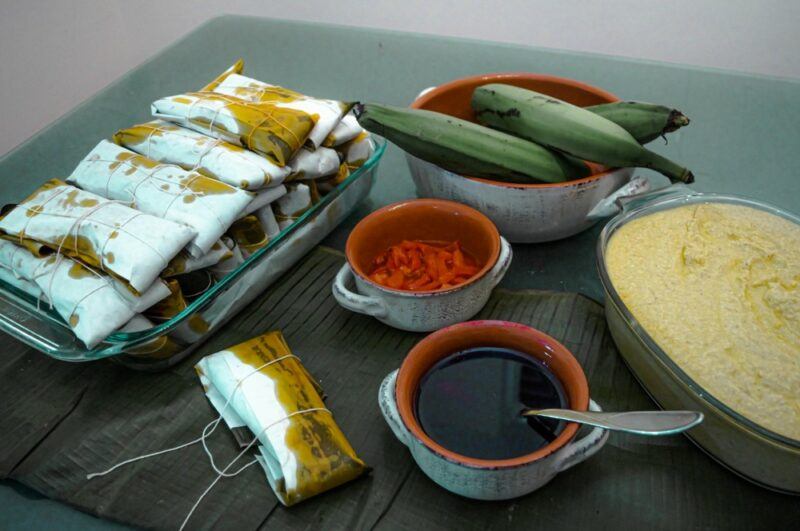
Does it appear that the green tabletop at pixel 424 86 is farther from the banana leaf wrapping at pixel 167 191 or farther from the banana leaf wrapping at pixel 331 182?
the banana leaf wrapping at pixel 167 191

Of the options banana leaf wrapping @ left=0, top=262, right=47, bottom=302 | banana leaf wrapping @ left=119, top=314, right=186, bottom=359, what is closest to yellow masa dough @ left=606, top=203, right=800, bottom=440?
banana leaf wrapping @ left=119, top=314, right=186, bottom=359

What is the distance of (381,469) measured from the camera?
1.96ft

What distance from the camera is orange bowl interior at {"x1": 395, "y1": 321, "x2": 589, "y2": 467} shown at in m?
0.54

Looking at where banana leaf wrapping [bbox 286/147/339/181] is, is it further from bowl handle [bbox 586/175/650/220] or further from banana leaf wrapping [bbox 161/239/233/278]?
bowl handle [bbox 586/175/650/220]

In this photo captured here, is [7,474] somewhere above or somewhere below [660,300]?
below

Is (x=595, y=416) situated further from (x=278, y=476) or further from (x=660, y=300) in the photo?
(x=278, y=476)

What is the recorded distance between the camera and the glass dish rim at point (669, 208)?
1.65ft

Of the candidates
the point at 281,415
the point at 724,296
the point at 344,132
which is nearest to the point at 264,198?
the point at 344,132

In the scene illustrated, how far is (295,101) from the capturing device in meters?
0.83

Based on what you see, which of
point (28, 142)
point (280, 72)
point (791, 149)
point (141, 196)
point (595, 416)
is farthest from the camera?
point (280, 72)

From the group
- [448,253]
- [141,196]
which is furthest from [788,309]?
[141,196]

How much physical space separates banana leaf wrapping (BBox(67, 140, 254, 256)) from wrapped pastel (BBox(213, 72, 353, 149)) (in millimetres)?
134

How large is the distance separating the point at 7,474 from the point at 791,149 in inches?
39.4

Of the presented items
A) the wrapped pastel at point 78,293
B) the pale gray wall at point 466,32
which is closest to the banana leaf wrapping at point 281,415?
the wrapped pastel at point 78,293
